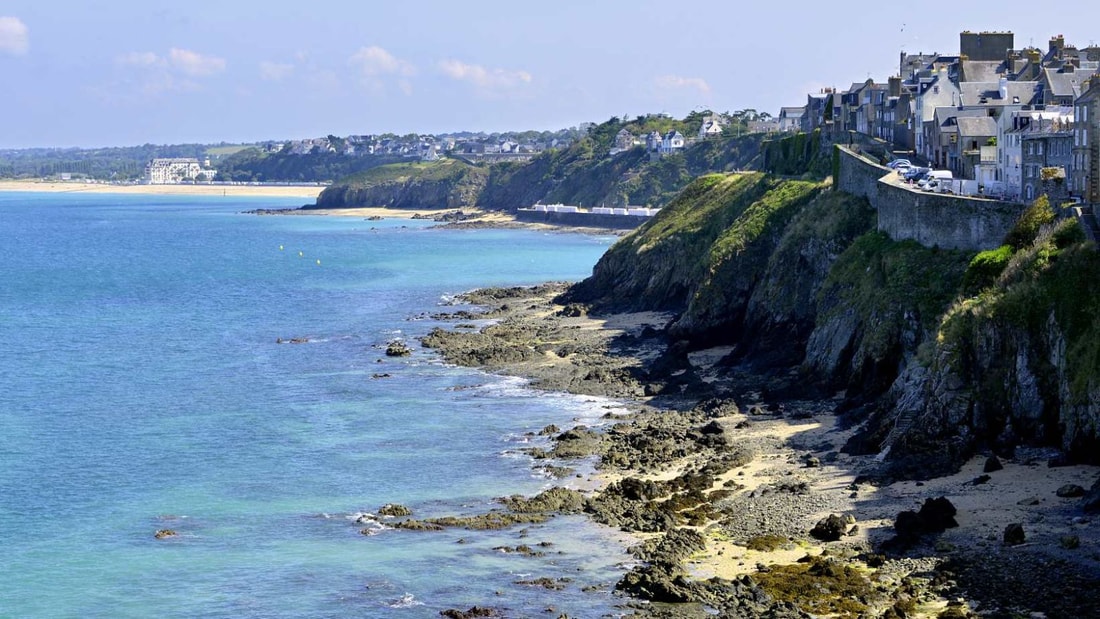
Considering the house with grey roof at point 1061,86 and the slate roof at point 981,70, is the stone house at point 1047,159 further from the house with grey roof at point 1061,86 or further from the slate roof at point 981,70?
the slate roof at point 981,70

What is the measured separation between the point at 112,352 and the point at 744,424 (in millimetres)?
37733

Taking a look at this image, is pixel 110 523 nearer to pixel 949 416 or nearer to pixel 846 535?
pixel 846 535

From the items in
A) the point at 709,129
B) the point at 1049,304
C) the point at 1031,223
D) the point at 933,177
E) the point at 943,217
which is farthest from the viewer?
the point at 709,129

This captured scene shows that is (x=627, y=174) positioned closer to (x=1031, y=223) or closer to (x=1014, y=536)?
(x=1031, y=223)

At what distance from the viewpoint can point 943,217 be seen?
4847 centimetres

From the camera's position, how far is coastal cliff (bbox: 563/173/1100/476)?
37469 mm

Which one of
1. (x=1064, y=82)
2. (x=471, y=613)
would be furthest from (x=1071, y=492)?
(x=1064, y=82)

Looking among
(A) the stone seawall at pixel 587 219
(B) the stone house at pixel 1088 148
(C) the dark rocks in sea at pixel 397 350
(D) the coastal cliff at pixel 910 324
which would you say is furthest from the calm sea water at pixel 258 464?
(A) the stone seawall at pixel 587 219

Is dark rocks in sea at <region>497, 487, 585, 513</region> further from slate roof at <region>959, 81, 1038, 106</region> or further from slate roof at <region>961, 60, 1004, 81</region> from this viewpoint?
slate roof at <region>961, 60, 1004, 81</region>

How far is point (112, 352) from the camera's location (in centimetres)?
7044

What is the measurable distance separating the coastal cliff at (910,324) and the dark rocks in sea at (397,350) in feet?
40.6

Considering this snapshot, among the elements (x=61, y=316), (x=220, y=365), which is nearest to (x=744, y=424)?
(x=220, y=365)

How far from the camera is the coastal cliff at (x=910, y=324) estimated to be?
3747 centimetres

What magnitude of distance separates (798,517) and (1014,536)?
18.6 ft
